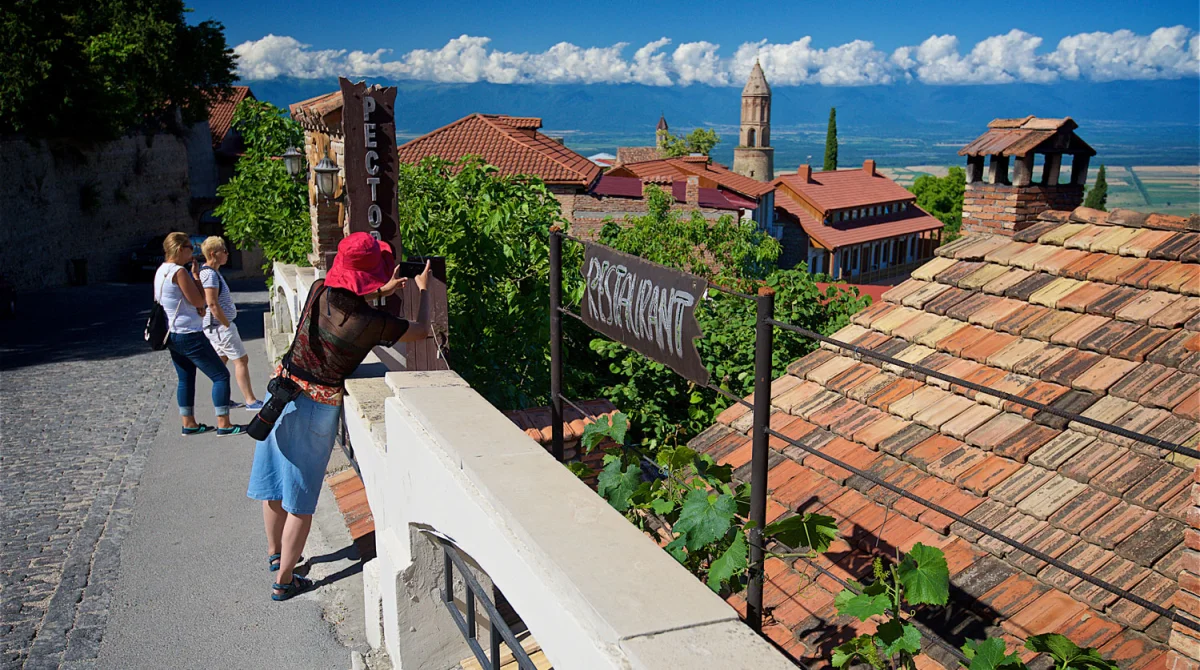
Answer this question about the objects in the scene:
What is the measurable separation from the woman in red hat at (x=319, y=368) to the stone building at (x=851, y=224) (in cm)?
6612

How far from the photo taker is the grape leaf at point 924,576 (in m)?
2.24

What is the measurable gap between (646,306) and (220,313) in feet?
16.8

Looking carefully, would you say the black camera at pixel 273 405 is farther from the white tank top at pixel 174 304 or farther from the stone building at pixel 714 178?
the stone building at pixel 714 178

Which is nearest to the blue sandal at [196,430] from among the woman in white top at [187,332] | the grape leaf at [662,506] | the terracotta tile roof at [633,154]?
the woman in white top at [187,332]

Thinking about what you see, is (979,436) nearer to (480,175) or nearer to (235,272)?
(480,175)

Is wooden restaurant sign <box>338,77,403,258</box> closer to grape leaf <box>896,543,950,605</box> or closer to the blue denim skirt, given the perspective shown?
the blue denim skirt

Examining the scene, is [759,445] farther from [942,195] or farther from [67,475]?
[942,195]

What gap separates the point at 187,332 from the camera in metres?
6.95

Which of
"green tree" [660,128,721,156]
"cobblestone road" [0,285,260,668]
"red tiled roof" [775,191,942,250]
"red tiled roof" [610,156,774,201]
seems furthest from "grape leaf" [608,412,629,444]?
"green tree" [660,128,721,156]

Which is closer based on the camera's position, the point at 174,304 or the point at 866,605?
the point at 866,605

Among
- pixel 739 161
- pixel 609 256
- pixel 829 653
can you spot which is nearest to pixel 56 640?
pixel 609 256

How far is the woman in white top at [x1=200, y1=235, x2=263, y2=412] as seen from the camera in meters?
6.93

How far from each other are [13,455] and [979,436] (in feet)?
22.9

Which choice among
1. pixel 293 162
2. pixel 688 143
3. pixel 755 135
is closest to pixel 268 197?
pixel 293 162
